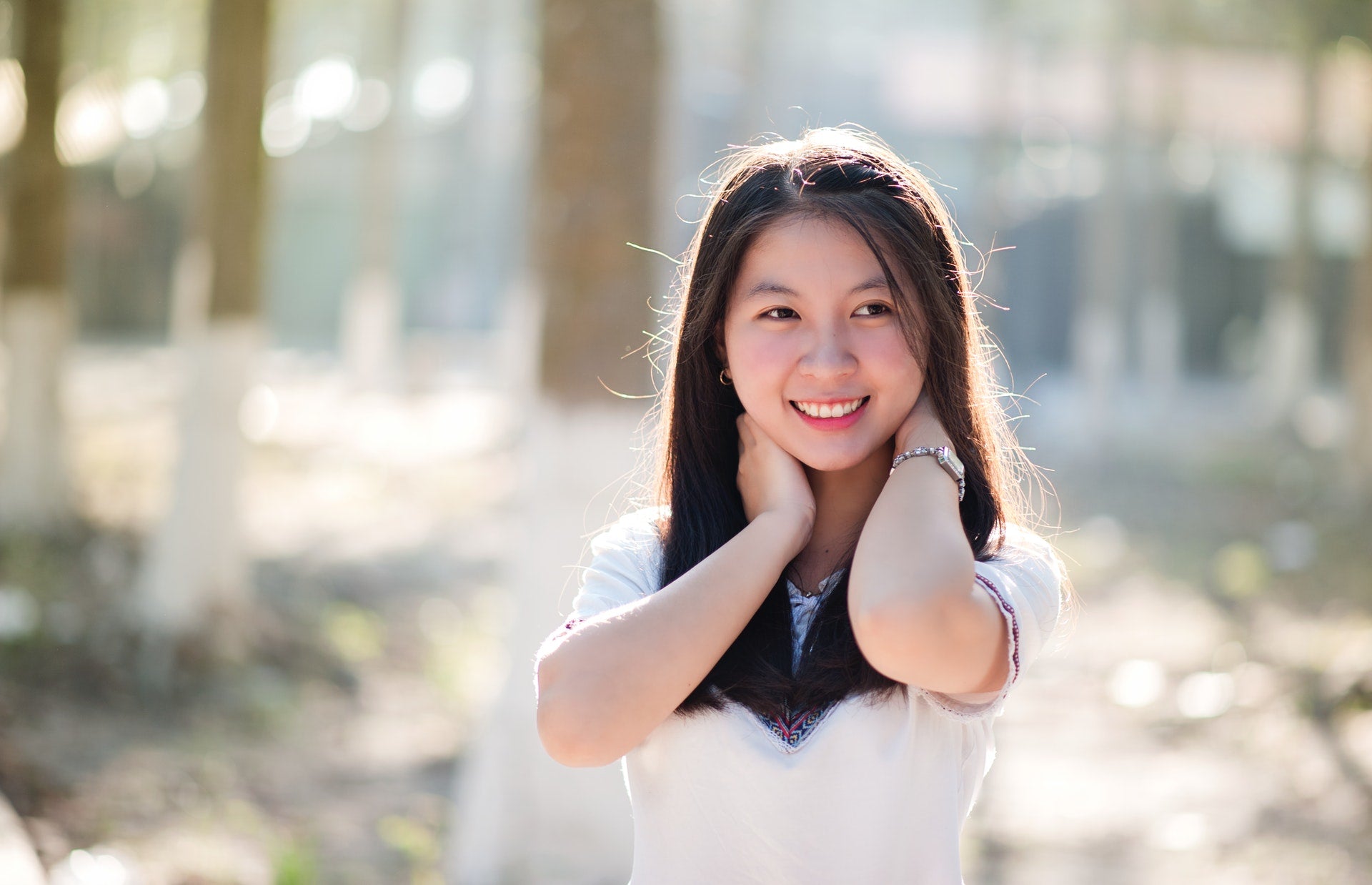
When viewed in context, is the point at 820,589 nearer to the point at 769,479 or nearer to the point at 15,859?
the point at 769,479

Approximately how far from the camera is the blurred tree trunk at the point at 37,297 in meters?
7.21

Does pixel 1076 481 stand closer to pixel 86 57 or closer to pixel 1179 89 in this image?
pixel 1179 89

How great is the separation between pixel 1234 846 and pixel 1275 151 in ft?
59.0

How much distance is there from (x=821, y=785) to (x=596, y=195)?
295 cm

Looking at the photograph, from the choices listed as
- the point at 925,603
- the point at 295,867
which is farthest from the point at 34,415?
the point at 925,603

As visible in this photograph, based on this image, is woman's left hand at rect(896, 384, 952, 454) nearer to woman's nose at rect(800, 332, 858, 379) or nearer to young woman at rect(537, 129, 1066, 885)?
young woman at rect(537, 129, 1066, 885)

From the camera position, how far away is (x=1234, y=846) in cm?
447

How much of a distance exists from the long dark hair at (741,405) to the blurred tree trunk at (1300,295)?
13838 mm

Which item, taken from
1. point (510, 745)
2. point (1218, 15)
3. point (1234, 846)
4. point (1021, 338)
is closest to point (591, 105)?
point (510, 745)

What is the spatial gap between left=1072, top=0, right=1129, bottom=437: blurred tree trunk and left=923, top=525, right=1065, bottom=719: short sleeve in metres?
12.1

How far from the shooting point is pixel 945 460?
1.40 m

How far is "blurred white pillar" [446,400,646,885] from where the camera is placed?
3.84 metres

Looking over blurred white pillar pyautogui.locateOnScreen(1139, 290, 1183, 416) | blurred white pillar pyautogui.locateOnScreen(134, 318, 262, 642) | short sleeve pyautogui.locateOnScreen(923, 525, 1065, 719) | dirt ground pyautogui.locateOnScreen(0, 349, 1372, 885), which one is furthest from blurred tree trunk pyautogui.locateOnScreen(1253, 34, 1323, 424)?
short sleeve pyautogui.locateOnScreen(923, 525, 1065, 719)

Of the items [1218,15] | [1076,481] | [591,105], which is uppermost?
[1218,15]
